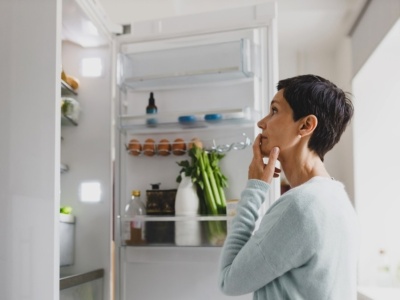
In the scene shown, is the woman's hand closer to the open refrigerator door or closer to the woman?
the woman

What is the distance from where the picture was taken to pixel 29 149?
53.2 inches

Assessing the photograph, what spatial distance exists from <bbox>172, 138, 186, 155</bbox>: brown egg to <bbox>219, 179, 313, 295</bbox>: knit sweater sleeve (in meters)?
0.71

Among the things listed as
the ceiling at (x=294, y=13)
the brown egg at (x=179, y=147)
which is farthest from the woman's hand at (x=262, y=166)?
the ceiling at (x=294, y=13)

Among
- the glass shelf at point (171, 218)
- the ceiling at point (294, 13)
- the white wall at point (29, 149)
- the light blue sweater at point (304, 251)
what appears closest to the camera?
the light blue sweater at point (304, 251)

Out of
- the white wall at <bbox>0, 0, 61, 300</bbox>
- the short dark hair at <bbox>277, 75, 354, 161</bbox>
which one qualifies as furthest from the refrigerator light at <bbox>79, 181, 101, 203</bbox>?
the short dark hair at <bbox>277, 75, 354, 161</bbox>

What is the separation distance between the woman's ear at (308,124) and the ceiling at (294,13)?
170 cm

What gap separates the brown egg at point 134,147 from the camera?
1.85 meters

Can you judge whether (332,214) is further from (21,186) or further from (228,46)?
(228,46)

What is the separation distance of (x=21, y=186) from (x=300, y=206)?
71 cm

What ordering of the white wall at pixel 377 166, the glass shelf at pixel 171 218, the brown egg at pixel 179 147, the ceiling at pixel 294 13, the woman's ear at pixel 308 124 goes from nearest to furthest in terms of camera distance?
the woman's ear at pixel 308 124 < the glass shelf at pixel 171 218 < the brown egg at pixel 179 147 < the ceiling at pixel 294 13 < the white wall at pixel 377 166

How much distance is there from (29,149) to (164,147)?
58cm

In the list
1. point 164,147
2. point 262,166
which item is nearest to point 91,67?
point 164,147

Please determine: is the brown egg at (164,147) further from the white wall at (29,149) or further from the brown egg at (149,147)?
the white wall at (29,149)

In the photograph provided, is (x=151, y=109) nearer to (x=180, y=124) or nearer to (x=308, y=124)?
(x=180, y=124)
